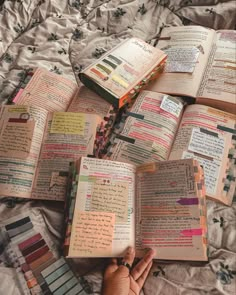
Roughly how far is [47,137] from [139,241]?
1.17ft

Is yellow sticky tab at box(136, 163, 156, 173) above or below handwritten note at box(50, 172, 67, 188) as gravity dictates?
above

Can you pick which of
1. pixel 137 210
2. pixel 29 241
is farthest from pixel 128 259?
pixel 29 241

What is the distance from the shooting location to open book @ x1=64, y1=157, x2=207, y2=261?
681 millimetres

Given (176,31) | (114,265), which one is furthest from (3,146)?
(176,31)

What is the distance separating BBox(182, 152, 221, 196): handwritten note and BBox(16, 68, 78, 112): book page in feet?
1.26

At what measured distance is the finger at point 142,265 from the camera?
26.6 inches

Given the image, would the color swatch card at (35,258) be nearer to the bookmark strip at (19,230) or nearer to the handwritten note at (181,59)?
the bookmark strip at (19,230)

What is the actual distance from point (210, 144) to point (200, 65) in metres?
0.30

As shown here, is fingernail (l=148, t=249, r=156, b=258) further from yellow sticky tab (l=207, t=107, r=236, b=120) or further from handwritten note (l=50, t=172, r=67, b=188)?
yellow sticky tab (l=207, t=107, r=236, b=120)

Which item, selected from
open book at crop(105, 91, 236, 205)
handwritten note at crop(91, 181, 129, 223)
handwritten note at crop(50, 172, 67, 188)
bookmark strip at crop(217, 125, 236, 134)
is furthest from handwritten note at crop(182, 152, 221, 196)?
handwritten note at crop(50, 172, 67, 188)

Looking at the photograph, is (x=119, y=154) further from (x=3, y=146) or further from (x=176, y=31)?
(x=176, y=31)

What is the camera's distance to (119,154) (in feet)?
2.83

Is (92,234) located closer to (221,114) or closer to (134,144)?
(134,144)

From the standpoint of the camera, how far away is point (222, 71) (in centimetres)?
101
